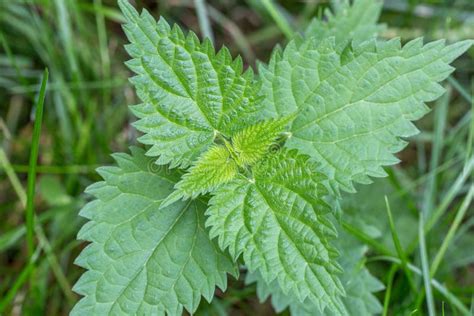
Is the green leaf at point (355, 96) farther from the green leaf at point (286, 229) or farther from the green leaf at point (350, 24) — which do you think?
the green leaf at point (350, 24)

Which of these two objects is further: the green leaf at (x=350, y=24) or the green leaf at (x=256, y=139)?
the green leaf at (x=350, y=24)

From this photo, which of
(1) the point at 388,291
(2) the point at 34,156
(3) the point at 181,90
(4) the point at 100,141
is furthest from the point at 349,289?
(4) the point at 100,141

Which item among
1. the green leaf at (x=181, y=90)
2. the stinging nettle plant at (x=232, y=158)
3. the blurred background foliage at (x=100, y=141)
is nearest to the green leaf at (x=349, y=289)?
the blurred background foliage at (x=100, y=141)

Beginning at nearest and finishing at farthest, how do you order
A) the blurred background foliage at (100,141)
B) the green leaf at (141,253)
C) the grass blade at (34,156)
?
the green leaf at (141,253), the grass blade at (34,156), the blurred background foliage at (100,141)

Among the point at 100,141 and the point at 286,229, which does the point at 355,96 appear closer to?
the point at 286,229

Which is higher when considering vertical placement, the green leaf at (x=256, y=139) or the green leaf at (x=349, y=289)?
the green leaf at (x=256, y=139)

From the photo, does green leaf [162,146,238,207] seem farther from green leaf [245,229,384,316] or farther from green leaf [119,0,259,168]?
green leaf [245,229,384,316]

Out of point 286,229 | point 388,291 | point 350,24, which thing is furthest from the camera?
point 350,24
